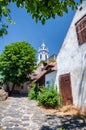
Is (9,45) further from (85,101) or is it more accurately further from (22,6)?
(22,6)

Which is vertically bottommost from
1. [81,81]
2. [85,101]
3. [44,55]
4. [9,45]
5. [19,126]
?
[19,126]

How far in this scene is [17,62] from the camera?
28.7 metres

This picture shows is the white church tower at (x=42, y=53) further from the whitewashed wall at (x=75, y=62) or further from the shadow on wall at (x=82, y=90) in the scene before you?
the shadow on wall at (x=82, y=90)

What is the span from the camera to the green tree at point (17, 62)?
92.9 ft

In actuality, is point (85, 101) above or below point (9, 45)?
below

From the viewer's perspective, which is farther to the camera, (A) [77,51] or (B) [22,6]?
(A) [77,51]

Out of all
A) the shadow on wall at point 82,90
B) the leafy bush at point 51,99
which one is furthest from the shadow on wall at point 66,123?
the leafy bush at point 51,99

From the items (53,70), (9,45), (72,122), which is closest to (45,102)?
(53,70)

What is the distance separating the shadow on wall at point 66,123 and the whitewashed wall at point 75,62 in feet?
4.97

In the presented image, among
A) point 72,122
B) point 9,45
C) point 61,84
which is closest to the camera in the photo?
point 72,122

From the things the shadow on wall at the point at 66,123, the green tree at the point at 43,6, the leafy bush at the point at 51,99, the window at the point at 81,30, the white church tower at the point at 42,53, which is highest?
the white church tower at the point at 42,53

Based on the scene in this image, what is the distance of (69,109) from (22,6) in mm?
10754

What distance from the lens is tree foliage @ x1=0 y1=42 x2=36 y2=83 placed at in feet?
92.9

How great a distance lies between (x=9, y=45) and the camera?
30609 mm
